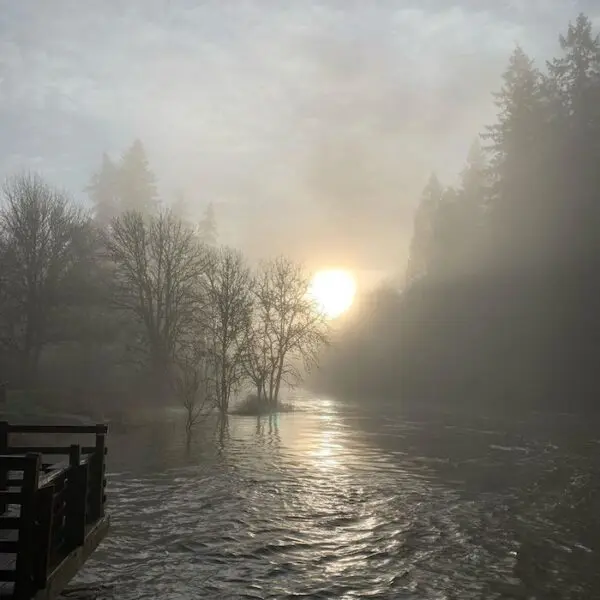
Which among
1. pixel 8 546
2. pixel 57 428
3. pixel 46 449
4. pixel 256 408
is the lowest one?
pixel 256 408

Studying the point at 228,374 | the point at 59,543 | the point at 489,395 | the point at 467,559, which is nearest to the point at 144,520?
the point at 59,543

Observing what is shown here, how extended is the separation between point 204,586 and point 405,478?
9417mm

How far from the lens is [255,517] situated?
39.1 feet

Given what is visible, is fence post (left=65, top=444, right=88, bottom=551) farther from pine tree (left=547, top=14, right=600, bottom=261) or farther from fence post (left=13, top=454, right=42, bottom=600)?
pine tree (left=547, top=14, right=600, bottom=261)

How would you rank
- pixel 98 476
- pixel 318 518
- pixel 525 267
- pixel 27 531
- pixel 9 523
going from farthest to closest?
pixel 525 267 < pixel 318 518 < pixel 98 476 < pixel 9 523 < pixel 27 531

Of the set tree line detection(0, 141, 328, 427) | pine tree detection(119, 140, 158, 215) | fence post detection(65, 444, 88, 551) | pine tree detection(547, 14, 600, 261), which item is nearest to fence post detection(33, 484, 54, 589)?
fence post detection(65, 444, 88, 551)

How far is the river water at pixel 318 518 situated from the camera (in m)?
8.29

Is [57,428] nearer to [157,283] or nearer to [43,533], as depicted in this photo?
[43,533]

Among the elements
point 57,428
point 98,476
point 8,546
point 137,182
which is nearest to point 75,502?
point 98,476

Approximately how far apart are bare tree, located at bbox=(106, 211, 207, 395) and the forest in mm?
23134

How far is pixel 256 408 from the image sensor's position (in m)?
41.4

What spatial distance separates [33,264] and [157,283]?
29.5 ft

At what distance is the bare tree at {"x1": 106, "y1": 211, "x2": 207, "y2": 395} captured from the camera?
43125mm

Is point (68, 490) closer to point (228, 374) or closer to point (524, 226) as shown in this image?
point (228, 374)
